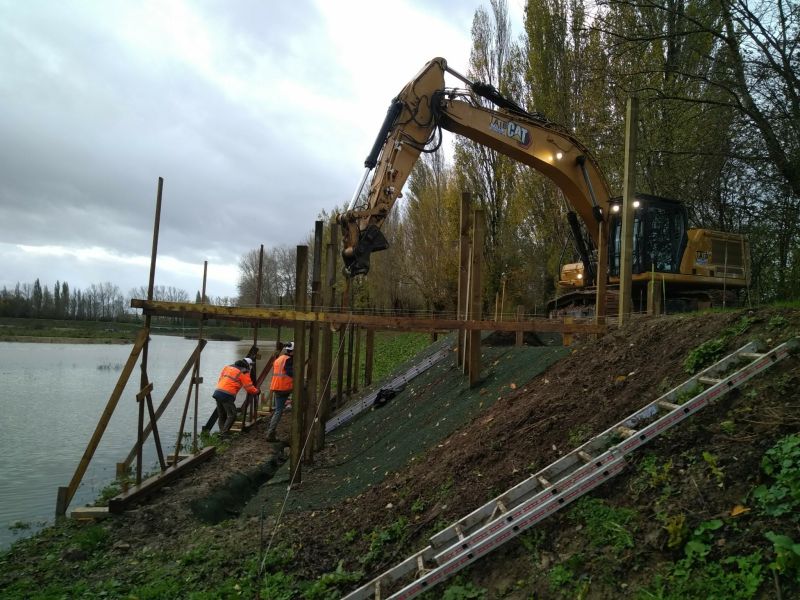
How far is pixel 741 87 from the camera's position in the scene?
27.7 feet

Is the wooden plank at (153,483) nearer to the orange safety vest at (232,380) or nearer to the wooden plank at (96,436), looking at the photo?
the wooden plank at (96,436)

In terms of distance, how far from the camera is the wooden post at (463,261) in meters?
9.25

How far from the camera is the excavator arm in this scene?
848cm

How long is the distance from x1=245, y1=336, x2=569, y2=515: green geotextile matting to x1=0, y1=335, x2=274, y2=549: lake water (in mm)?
3385

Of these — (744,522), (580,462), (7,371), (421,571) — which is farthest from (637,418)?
(7,371)

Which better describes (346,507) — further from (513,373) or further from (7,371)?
(7,371)

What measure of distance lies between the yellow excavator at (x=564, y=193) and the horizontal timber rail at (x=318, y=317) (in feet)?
3.61

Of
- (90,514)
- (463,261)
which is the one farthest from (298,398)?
(463,261)

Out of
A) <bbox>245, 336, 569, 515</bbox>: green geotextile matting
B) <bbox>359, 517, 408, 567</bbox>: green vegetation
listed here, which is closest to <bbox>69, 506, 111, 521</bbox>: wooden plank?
<bbox>245, 336, 569, 515</bbox>: green geotextile matting

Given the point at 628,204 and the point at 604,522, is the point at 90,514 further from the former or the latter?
the point at 628,204

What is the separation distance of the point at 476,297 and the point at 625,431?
171 inches

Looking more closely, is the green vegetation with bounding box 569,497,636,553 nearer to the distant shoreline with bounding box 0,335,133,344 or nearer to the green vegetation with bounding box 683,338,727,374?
the green vegetation with bounding box 683,338,727,374

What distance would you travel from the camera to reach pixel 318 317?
689 cm

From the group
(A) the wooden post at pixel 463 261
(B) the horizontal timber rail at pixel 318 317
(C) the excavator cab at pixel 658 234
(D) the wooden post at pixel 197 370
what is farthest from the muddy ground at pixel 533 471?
(C) the excavator cab at pixel 658 234
